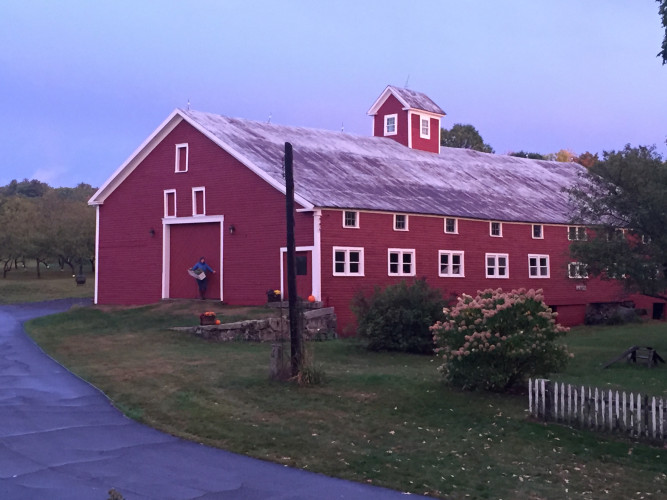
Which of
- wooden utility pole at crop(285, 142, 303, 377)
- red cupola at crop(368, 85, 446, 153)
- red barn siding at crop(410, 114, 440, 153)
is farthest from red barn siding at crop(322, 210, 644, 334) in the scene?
wooden utility pole at crop(285, 142, 303, 377)

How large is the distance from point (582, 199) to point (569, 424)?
11.0m

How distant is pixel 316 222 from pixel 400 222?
4.97 metres

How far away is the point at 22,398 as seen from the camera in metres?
17.2

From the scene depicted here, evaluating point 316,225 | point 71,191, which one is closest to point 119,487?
point 316,225

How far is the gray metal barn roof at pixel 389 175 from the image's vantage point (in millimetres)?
34375

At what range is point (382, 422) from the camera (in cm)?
1520

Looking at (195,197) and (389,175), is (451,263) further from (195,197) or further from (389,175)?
(195,197)

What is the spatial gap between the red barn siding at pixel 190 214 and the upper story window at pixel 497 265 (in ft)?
35.6

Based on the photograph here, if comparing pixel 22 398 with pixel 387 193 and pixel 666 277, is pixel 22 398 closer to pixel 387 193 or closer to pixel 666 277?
pixel 666 277

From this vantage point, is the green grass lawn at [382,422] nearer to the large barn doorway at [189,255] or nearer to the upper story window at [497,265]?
the large barn doorway at [189,255]

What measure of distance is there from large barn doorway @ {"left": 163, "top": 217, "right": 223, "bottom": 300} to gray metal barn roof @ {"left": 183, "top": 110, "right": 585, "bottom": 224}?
4.13 meters

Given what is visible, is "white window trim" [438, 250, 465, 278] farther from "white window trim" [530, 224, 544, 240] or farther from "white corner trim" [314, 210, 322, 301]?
"white corner trim" [314, 210, 322, 301]

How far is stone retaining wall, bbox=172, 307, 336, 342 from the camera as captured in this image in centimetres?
2697

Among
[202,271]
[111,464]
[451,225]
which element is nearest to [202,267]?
[202,271]
